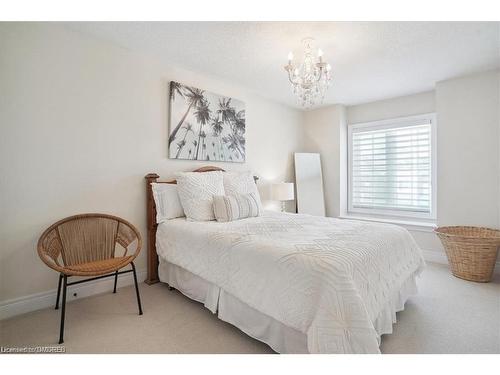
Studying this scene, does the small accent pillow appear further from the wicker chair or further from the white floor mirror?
the white floor mirror

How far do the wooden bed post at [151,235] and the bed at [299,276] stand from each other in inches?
8.0

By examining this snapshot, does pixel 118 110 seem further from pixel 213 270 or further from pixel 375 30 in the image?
pixel 375 30

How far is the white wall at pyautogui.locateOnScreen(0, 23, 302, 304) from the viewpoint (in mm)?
1929

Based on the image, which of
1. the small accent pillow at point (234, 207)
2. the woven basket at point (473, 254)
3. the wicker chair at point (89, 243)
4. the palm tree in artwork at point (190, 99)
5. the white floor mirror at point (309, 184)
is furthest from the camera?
the white floor mirror at point (309, 184)

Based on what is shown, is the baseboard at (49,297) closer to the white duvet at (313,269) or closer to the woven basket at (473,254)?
the white duvet at (313,269)

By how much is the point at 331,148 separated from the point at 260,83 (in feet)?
5.97

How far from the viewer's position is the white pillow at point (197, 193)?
2.53 metres

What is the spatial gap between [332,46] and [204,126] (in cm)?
165

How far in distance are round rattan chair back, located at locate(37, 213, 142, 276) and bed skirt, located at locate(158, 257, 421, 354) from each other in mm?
562

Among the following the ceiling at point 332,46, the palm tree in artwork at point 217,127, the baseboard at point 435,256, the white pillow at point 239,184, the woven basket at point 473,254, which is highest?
the ceiling at point 332,46

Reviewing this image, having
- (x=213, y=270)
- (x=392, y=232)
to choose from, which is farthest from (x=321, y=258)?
(x=392, y=232)

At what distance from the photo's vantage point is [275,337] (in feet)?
4.95

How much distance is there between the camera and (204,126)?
3.11 meters

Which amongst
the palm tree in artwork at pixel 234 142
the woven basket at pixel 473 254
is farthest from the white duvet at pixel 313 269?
the palm tree in artwork at pixel 234 142
